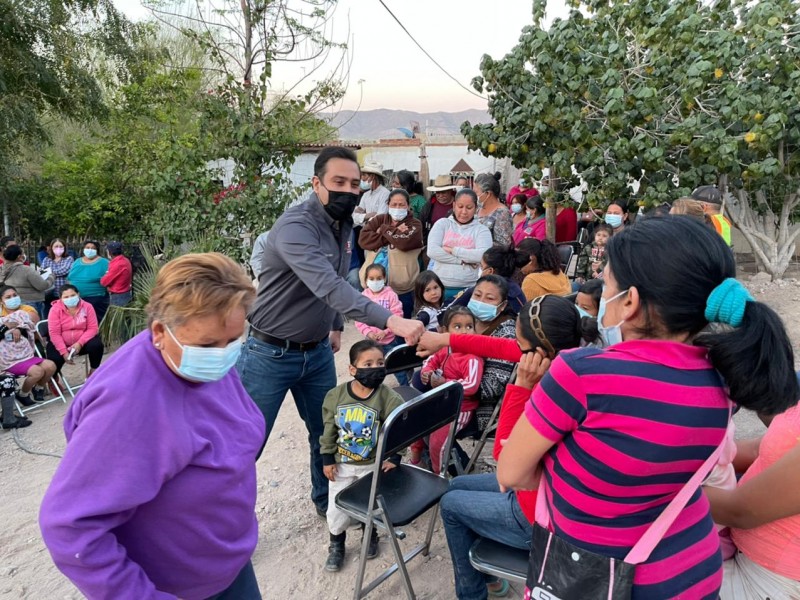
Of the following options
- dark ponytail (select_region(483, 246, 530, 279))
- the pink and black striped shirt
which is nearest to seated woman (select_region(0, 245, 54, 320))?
dark ponytail (select_region(483, 246, 530, 279))

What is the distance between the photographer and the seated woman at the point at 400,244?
20.1 feet

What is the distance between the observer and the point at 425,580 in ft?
10.2

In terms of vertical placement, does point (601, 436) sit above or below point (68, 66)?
below

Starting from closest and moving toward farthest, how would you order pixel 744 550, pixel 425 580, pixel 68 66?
pixel 744 550
pixel 425 580
pixel 68 66

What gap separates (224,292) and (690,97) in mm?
7264

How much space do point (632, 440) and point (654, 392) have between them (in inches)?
5.1

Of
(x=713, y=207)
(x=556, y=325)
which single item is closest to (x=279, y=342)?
(x=556, y=325)

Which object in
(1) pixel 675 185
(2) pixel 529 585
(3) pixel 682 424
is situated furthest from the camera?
(1) pixel 675 185

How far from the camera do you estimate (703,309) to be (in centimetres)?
142

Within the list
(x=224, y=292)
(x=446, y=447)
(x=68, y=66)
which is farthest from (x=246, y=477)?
(x=68, y=66)

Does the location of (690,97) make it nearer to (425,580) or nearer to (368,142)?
(425,580)

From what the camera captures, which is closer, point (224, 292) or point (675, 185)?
point (224, 292)

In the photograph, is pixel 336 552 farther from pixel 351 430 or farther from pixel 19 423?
pixel 19 423

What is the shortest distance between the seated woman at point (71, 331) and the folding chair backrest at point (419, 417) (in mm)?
5486
